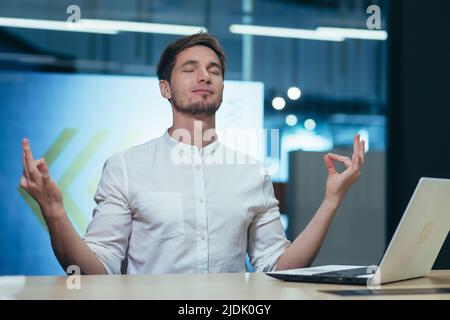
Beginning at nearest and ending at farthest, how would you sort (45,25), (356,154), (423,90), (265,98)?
1. (356,154)
2. (423,90)
3. (45,25)
4. (265,98)

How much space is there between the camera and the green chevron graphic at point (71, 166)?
3.50 meters

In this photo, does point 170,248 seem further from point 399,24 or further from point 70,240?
point 399,24

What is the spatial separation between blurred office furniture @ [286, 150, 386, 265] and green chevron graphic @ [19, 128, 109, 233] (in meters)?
1.09

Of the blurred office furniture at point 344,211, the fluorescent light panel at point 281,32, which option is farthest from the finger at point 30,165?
the fluorescent light panel at point 281,32

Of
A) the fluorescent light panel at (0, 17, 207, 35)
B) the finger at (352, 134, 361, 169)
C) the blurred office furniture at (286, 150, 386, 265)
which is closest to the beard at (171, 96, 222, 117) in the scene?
the finger at (352, 134, 361, 169)

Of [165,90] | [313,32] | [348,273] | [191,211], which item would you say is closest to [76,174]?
[165,90]

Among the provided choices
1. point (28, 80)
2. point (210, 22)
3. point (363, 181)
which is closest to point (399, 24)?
point (363, 181)

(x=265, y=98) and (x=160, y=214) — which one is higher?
(x=265, y=98)

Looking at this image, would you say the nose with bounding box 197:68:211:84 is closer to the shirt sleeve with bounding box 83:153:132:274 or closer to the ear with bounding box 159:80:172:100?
the ear with bounding box 159:80:172:100

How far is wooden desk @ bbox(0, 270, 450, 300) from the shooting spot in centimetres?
116

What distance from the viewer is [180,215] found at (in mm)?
2066

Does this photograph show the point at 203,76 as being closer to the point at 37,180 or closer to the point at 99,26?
the point at 37,180

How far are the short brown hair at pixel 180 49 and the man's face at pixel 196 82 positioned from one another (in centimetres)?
2

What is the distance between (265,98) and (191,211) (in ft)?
6.99
